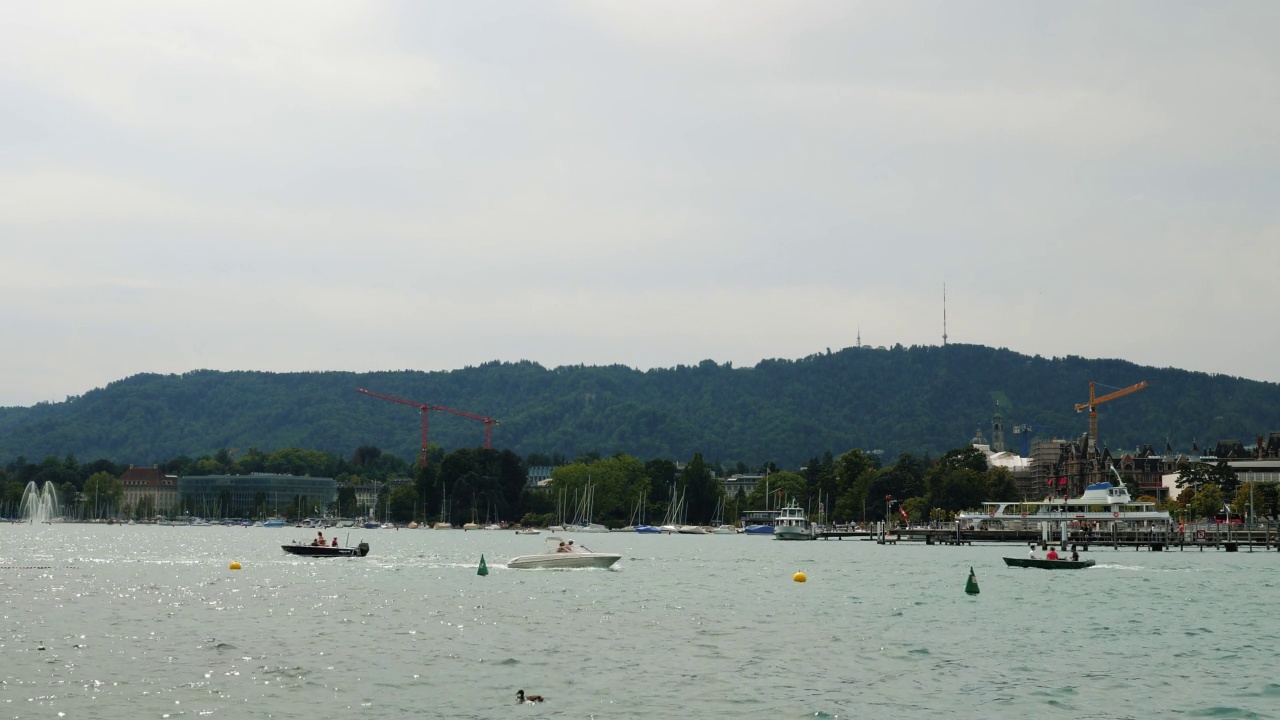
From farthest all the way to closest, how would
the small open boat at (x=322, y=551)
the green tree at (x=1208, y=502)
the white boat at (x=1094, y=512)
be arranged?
the green tree at (x=1208, y=502)
the white boat at (x=1094, y=512)
the small open boat at (x=322, y=551)

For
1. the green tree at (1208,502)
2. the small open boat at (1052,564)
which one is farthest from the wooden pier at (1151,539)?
the small open boat at (1052,564)

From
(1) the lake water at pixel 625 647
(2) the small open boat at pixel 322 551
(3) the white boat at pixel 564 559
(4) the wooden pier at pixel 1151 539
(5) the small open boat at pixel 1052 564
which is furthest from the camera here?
(4) the wooden pier at pixel 1151 539

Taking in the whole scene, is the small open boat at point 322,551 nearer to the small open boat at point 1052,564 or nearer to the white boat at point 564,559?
the white boat at point 564,559

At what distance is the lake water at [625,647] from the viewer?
3416 centimetres

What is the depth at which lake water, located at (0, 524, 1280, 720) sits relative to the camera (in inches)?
1345

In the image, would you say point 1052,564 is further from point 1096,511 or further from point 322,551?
point 1096,511

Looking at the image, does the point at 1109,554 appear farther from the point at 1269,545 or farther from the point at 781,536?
the point at 781,536

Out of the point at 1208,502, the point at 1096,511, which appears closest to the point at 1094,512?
the point at 1096,511

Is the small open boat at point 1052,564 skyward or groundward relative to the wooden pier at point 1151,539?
groundward

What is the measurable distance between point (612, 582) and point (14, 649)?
4262 cm

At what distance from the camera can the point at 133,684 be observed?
35594 mm

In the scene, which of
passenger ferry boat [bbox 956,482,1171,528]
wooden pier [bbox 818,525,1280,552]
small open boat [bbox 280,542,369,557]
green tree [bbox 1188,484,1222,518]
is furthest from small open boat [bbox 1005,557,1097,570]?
green tree [bbox 1188,484,1222,518]

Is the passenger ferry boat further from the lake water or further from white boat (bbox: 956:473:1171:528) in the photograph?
the lake water

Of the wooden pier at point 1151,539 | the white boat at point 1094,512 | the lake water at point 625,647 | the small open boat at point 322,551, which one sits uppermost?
the white boat at point 1094,512
